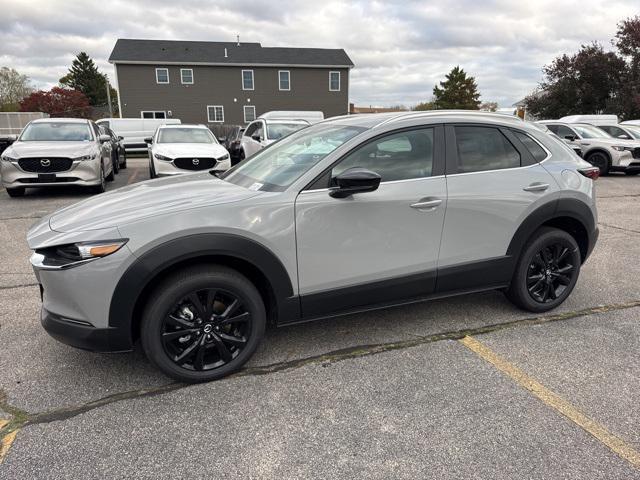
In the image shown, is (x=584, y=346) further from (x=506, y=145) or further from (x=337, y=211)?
(x=337, y=211)

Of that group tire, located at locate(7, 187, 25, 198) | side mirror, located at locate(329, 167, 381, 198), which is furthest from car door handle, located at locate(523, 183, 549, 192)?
tire, located at locate(7, 187, 25, 198)

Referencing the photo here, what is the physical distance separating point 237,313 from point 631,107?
102 ft

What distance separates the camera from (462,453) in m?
2.32

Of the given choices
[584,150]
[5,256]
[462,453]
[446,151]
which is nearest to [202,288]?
[462,453]

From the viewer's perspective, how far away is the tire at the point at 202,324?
8.97 ft

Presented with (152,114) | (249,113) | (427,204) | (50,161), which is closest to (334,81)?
(249,113)

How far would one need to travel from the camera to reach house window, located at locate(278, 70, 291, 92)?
39.2m

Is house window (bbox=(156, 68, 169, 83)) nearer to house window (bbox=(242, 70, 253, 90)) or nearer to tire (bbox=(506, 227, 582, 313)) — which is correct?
house window (bbox=(242, 70, 253, 90))

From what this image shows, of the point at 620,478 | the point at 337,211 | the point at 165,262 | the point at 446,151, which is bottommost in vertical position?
the point at 620,478

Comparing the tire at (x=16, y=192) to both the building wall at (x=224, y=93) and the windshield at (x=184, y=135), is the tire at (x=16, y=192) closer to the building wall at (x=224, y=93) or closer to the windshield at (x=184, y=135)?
the windshield at (x=184, y=135)

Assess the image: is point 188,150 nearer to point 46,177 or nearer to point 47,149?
point 47,149

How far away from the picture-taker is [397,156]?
331cm

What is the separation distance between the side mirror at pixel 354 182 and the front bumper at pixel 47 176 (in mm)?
7958

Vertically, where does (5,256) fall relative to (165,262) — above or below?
below
